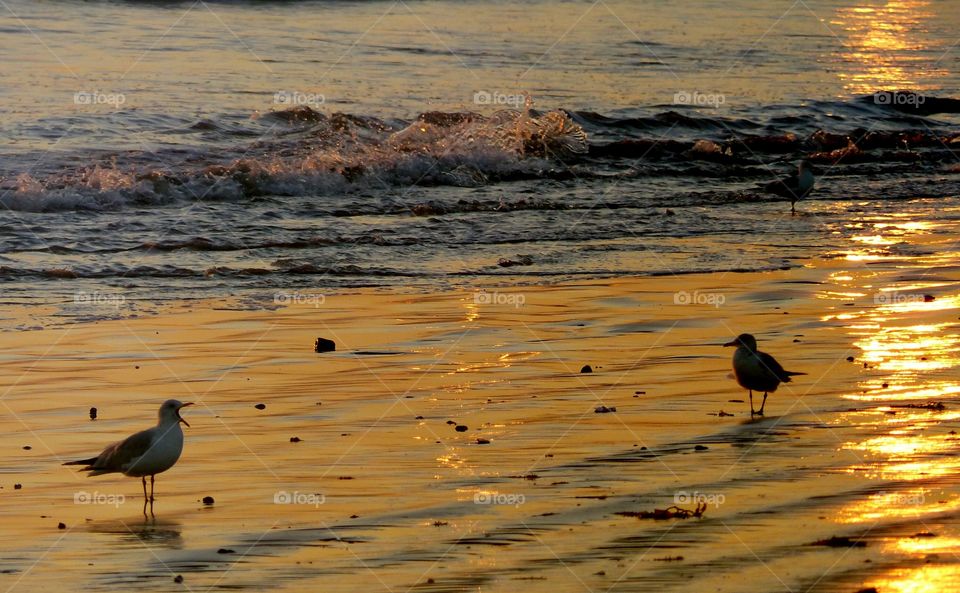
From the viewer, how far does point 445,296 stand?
36.2 ft

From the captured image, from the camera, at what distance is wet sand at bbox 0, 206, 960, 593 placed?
17.3 feet

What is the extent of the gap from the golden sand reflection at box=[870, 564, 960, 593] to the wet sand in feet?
0.03

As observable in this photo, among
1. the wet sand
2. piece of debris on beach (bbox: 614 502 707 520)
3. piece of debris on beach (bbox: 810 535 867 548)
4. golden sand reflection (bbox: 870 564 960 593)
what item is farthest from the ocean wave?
golden sand reflection (bbox: 870 564 960 593)

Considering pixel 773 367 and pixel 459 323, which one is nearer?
pixel 773 367

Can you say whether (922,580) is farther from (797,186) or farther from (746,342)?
(797,186)

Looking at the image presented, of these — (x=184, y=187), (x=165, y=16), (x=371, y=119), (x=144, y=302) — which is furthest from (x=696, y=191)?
(x=165, y=16)

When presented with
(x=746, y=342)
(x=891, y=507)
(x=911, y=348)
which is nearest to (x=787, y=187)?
(x=911, y=348)

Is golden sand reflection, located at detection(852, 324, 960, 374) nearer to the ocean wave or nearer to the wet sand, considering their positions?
the wet sand

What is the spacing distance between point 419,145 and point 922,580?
14.2 metres

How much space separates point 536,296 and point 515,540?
5.63m

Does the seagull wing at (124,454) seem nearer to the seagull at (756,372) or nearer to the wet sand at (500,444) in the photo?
the wet sand at (500,444)

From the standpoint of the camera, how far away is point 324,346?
9.17 meters

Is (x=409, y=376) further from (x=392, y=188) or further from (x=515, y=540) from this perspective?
(x=392, y=188)

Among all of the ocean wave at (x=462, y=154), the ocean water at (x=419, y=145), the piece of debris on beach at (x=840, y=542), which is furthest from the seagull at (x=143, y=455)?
the ocean wave at (x=462, y=154)
